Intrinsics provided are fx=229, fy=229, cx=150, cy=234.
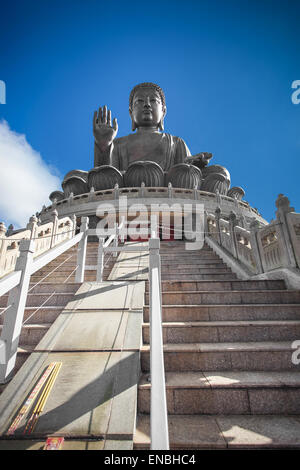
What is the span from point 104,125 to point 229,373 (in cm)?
1451

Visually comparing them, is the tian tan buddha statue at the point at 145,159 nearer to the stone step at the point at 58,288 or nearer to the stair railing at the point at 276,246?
the stair railing at the point at 276,246

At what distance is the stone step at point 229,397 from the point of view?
186cm

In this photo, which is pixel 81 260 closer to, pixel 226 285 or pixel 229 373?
pixel 226 285

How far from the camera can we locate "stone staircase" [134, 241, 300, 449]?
63.4 inches

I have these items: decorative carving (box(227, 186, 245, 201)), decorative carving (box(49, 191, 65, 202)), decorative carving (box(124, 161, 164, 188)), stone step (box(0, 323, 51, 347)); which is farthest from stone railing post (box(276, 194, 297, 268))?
decorative carving (box(49, 191, 65, 202))

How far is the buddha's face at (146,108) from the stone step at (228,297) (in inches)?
712

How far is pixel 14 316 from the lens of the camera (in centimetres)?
223

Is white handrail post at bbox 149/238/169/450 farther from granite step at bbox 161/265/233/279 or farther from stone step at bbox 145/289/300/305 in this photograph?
granite step at bbox 161/265/233/279

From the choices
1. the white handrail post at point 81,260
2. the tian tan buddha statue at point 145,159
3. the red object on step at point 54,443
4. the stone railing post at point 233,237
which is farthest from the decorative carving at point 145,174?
the red object on step at point 54,443

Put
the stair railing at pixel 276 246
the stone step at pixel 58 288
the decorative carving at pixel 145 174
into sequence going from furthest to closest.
→ 1. the decorative carving at pixel 145 174
2. the stair railing at pixel 276 246
3. the stone step at pixel 58 288

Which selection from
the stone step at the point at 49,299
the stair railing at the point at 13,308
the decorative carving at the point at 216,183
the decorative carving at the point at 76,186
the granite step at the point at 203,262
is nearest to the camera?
the stair railing at the point at 13,308

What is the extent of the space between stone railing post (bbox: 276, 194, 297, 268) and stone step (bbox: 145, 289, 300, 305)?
0.82 metres

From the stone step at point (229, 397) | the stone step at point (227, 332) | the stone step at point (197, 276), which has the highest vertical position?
the stone step at point (197, 276)
